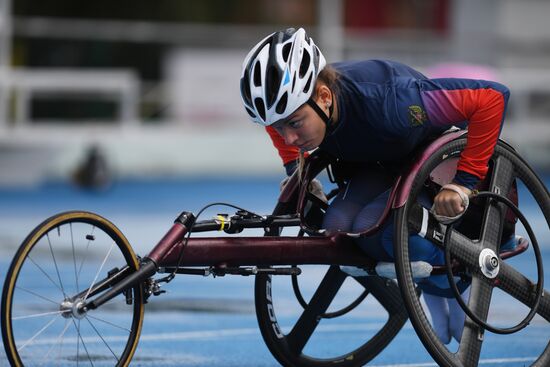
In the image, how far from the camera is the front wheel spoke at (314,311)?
6543 millimetres

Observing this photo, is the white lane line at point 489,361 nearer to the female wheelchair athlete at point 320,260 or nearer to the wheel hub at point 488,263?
the female wheelchair athlete at point 320,260

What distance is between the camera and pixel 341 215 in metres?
6.26

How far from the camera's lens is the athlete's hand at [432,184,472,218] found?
19.2 feet

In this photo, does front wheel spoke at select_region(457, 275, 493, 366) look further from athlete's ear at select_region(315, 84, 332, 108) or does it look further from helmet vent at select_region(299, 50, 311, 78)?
helmet vent at select_region(299, 50, 311, 78)

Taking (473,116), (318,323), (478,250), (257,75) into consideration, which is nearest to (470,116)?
(473,116)

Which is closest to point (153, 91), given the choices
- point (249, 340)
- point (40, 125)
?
point (40, 125)

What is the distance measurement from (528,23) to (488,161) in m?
22.0

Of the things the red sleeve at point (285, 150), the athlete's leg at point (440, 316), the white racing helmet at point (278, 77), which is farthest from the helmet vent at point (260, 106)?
the athlete's leg at point (440, 316)

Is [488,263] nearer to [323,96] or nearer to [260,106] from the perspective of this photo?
[323,96]

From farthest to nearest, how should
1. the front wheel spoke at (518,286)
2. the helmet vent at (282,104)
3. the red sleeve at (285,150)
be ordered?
the red sleeve at (285,150), the front wheel spoke at (518,286), the helmet vent at (282,104)

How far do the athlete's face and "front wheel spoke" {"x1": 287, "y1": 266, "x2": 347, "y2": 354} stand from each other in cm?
99

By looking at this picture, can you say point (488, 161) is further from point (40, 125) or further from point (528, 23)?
point (528, 23)

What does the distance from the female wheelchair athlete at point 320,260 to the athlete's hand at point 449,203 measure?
71mm

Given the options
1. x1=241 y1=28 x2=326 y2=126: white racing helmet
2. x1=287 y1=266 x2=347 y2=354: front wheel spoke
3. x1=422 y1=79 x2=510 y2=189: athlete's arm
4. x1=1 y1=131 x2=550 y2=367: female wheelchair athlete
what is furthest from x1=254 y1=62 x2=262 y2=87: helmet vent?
x1=287 y1=266 x2=347 y2=354: front wheel spoke
